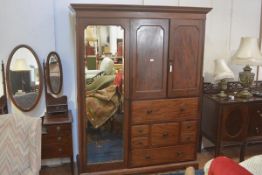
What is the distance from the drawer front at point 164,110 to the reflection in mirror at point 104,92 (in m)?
0.16

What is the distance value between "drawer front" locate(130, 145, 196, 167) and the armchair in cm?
99

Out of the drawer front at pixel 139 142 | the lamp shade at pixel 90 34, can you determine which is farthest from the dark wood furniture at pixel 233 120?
the lamp shade at pixel 90 34

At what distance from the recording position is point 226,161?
4.23 feet

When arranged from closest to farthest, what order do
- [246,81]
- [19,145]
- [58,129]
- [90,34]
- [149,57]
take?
[19,145] → [90,34] → [149,57] → [58,129] → [246,81]

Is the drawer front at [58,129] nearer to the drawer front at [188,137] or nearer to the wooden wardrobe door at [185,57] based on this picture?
the wooden wardrobe door at [185,57]

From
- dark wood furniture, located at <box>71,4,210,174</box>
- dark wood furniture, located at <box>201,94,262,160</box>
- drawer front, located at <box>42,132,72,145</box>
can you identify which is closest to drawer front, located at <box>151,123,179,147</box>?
dark wood furniture, located at <box>71,4,210,174</box>

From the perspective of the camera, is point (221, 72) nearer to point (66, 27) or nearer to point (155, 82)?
point (155, 82)

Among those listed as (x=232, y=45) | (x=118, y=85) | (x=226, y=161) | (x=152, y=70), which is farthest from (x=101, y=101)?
(x=232, y=45)

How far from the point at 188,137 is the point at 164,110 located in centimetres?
42

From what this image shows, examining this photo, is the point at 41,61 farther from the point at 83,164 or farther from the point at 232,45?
the point at 232,45

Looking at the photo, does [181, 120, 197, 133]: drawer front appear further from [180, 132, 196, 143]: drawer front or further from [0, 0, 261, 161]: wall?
[0, 0, 261, 161]: wall

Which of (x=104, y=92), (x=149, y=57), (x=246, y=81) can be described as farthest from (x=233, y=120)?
(x=104, y=92)

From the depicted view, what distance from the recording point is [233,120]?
301 cm

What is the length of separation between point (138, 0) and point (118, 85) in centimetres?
103
